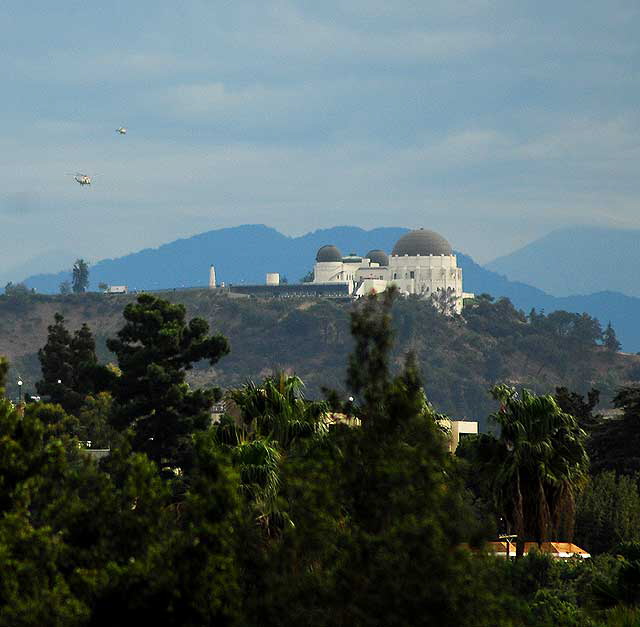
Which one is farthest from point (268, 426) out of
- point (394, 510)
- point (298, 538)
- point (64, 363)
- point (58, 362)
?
point (64, 363)

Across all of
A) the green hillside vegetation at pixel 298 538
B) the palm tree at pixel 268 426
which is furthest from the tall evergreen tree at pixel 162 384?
the green hillside vegetation at pixel 298 538

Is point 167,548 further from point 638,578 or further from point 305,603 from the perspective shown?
point 638,578

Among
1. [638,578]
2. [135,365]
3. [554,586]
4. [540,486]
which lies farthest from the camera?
[135,365]

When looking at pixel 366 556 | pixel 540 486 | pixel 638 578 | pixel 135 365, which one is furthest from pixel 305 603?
pixel 135 365

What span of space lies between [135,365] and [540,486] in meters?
25.4

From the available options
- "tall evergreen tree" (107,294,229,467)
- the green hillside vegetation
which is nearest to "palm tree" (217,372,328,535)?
the green hillside vegetation

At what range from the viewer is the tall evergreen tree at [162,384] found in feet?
212

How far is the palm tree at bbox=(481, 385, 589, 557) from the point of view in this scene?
1742 inches

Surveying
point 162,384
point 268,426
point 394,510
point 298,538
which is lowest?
point 298,538

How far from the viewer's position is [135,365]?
6544 centimetres

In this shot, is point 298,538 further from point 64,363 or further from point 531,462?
point 64,363

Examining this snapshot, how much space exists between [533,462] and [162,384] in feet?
77.3

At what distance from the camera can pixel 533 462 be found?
4431 cm

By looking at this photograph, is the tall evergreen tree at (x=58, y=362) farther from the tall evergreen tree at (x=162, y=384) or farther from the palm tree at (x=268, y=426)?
the palm tree at (x=268, y=426)
